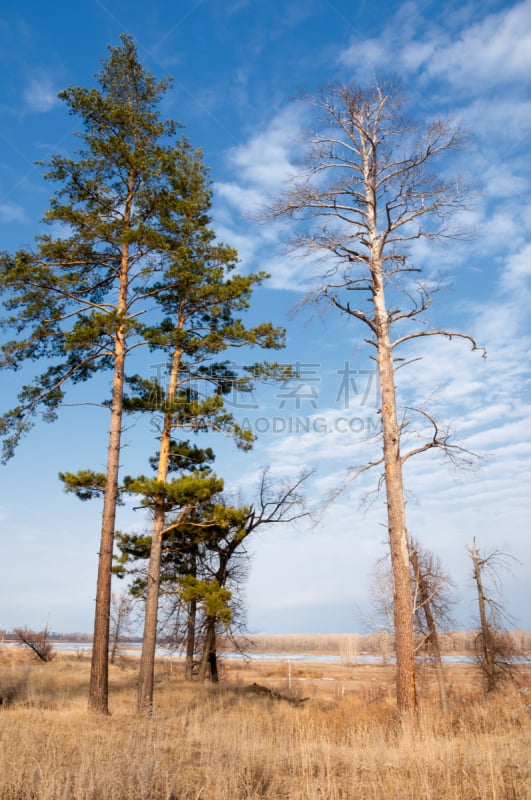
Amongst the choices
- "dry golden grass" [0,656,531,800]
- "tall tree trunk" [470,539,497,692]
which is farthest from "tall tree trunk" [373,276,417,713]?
"tall tree trunk" [470,539,497,692]

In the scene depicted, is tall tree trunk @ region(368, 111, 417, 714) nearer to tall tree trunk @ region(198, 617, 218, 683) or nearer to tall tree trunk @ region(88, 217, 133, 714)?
tall tree trunk @ region(88, 217, 133, 714)

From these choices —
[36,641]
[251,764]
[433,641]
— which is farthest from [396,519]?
[36,641]

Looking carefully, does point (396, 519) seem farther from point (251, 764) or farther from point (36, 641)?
point (36, 641)

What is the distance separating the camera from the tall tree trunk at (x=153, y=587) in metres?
11.7

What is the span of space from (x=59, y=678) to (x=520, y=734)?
56.7ft

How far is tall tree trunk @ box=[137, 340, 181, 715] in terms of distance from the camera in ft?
38.3

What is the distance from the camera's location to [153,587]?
487 inches

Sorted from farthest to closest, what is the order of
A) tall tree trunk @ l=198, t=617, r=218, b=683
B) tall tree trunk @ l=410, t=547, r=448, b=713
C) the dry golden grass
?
1. tall tree trunk @ l=410, t=547, r=448, b=713
2. tall tree trunk @ l=198, t=617, r=218, b=683
3. the dry golden grass

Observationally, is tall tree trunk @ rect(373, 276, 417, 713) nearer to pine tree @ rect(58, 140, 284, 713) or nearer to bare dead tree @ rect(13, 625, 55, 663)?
pine tree @ rect(58, 140, 284, 713)

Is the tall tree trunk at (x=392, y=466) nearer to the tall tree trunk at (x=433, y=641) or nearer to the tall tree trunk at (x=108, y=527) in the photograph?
the tall tree trunk at (x=108, y=527)

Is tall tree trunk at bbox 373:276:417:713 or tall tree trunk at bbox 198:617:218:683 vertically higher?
tall tree trunk at bbox 373:276:417:713

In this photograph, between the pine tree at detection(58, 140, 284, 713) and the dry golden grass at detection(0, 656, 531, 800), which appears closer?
the dry golden grass at detection(0, 656, 531, 800)

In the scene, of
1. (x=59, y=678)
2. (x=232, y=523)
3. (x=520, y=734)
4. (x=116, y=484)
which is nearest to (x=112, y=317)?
(x=116, y=484)

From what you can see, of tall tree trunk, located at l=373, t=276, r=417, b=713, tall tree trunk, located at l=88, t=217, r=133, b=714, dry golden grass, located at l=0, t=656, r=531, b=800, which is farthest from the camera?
tall tree trunk, located at l=88, t=217, r=133, b=714
